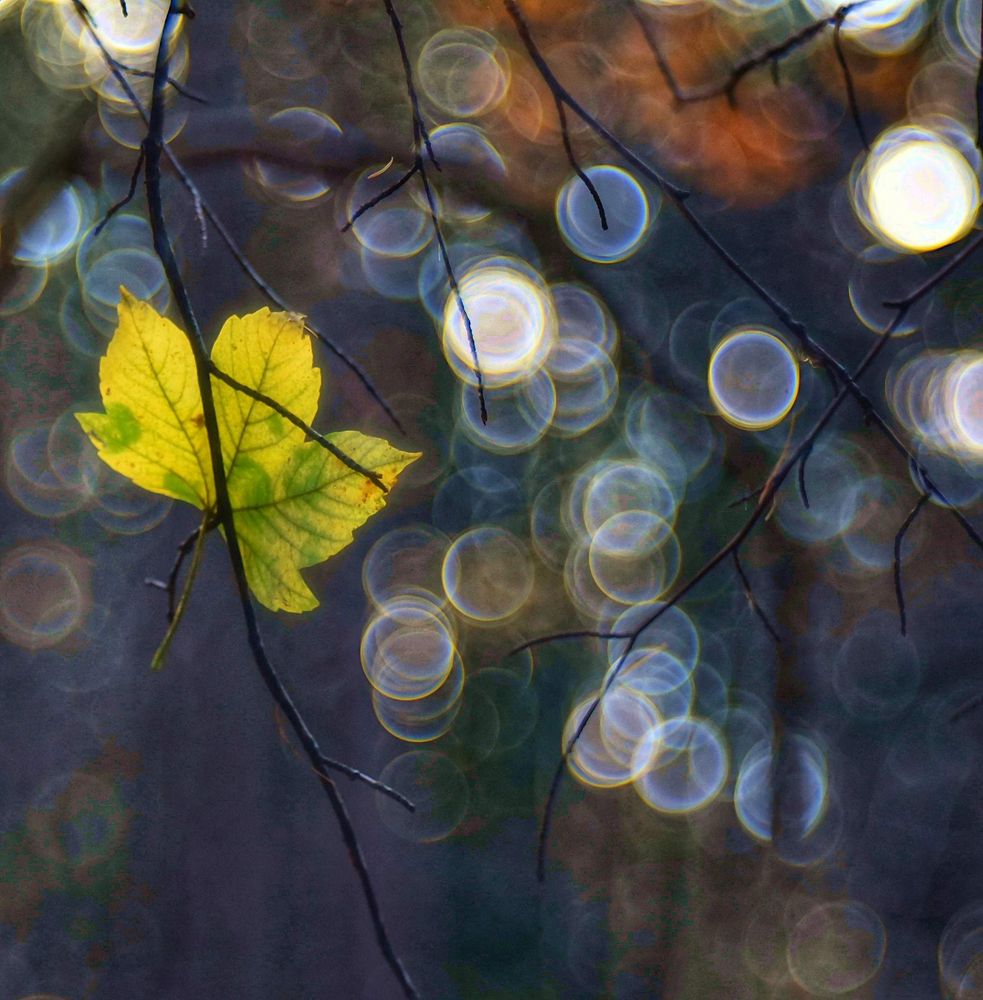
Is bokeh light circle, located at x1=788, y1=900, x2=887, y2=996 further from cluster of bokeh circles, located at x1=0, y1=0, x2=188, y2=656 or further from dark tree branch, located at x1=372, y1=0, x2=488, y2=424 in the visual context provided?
dark tree branch, located at x1=372, y1=0, x2=488, y2=424

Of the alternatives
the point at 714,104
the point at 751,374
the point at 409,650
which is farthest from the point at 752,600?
the point at 409,650

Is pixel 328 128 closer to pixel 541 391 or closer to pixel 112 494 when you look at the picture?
pixel 112 494

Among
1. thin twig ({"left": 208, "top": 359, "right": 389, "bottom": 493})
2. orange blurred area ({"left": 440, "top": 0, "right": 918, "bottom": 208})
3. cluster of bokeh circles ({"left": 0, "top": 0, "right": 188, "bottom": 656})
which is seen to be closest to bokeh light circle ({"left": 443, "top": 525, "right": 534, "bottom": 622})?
cluster of bokeh circles ({"left": 0, "top": 0, "right": 188, "bottom": 656})

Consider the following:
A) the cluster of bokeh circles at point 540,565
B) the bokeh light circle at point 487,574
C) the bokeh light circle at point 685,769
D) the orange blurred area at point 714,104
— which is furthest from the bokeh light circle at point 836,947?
the bokeh light circle at point 487,574

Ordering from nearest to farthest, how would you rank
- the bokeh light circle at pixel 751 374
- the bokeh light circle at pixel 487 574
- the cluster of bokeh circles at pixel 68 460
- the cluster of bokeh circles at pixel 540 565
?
the cluster of bokeh circles at pixel 68 460 → the bokeh light circle at pixel 751 374 → the cluster of bokeh circles at pixel 540 565 → the bokeh light circle at pixel 487 574

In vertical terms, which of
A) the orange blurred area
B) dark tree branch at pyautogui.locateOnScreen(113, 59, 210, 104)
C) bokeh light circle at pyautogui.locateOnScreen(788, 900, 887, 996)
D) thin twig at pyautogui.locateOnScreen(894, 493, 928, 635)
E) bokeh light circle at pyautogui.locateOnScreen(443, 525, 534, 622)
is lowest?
bokeh light circle at pyautogui.locateOnScreen(788, 900, 887, 996)

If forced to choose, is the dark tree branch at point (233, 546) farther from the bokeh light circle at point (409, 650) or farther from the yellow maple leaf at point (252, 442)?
the bokeh light circle at point (409, 650)

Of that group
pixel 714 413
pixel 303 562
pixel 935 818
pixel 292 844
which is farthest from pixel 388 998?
pixel 303 562
